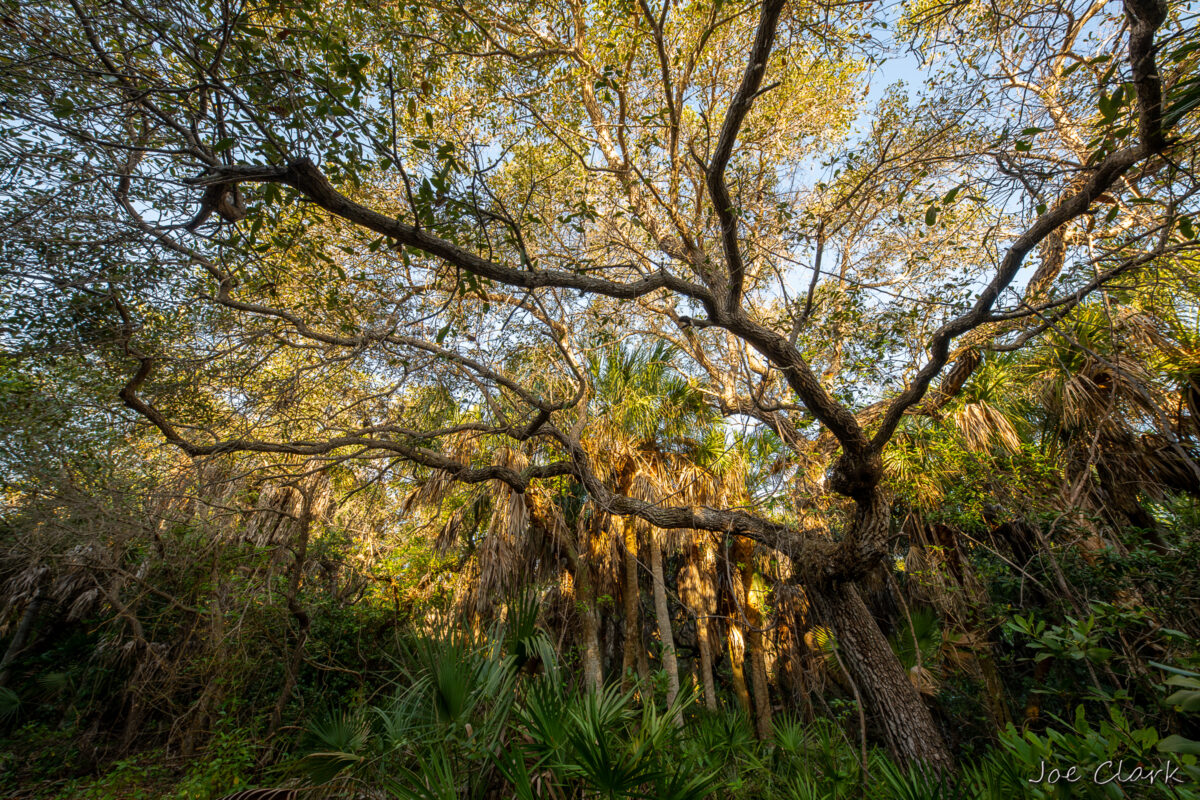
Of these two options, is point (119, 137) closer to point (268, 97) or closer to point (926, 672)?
point (268, 97)

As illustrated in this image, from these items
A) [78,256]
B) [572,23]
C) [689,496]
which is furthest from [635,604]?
[572,23]

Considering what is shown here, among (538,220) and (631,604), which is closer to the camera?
(538,220)

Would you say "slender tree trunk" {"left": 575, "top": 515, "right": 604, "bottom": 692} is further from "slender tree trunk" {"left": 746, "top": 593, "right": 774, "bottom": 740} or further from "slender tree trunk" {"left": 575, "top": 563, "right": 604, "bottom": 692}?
"slender tree trunk" {"left": 746, "top": 593, "right": 774, "bottom": 740}

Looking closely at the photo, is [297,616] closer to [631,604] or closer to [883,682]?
[631,604]

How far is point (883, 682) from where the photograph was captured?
452 centimetres

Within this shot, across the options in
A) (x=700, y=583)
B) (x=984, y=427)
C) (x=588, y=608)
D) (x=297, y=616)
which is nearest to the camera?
(x=297, y=616)

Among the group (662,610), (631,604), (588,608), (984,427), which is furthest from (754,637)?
(984,427)

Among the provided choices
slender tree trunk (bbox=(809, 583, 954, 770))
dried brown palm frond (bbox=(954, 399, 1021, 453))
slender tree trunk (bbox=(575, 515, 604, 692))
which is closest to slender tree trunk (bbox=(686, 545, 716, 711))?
slender tree trunk (bbox=(575, 515, 604, 692))

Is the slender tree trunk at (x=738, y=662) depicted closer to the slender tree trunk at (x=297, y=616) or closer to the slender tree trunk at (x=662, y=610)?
the slender tree trunk at (x=662, y=610)

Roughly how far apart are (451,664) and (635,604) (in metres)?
6.03

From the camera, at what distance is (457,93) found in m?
6.57

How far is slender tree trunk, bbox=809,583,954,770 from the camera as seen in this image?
13.7 ft

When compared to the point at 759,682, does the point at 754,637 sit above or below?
above

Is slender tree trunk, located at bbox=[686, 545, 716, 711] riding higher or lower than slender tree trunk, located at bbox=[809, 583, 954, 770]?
higher
